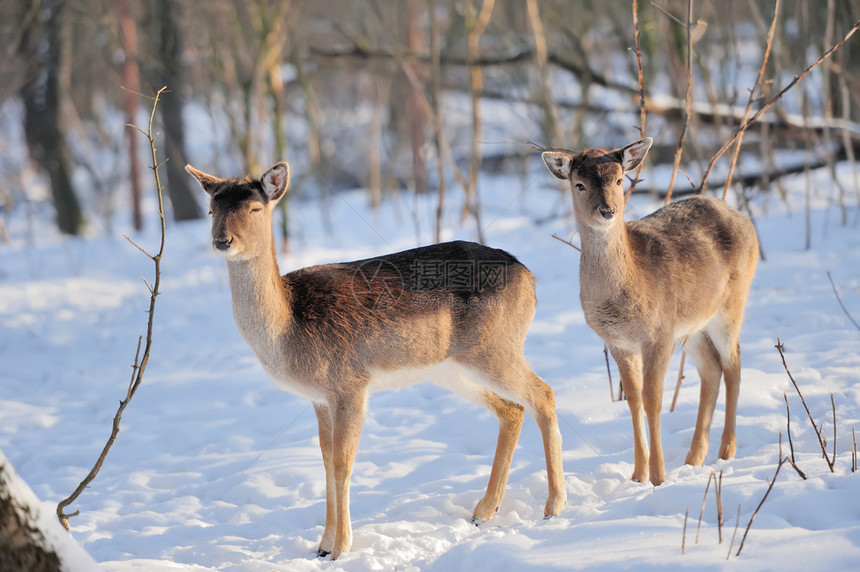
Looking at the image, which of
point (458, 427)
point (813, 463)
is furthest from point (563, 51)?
point (813, 463)

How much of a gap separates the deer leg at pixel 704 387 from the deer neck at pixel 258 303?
111 inches

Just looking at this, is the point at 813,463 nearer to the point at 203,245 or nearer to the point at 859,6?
the point at 859,6

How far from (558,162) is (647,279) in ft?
2.96

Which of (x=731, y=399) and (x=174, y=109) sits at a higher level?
(x=174, y=109)

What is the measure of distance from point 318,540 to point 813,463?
2912mm

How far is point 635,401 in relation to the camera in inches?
203

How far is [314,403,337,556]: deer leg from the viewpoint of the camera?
4762 mm

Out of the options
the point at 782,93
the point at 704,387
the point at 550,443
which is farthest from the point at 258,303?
the point at 782,93

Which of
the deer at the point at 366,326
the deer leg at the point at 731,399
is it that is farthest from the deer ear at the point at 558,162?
the deer leg at the point at 731,399

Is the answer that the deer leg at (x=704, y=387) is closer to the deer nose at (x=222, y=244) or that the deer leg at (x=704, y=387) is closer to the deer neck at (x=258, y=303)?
the deer neck at (x=258, y=303)

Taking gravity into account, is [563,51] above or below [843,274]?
above

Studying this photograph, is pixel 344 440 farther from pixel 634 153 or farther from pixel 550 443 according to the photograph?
pixel 634 153

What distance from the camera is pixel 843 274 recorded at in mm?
8859
